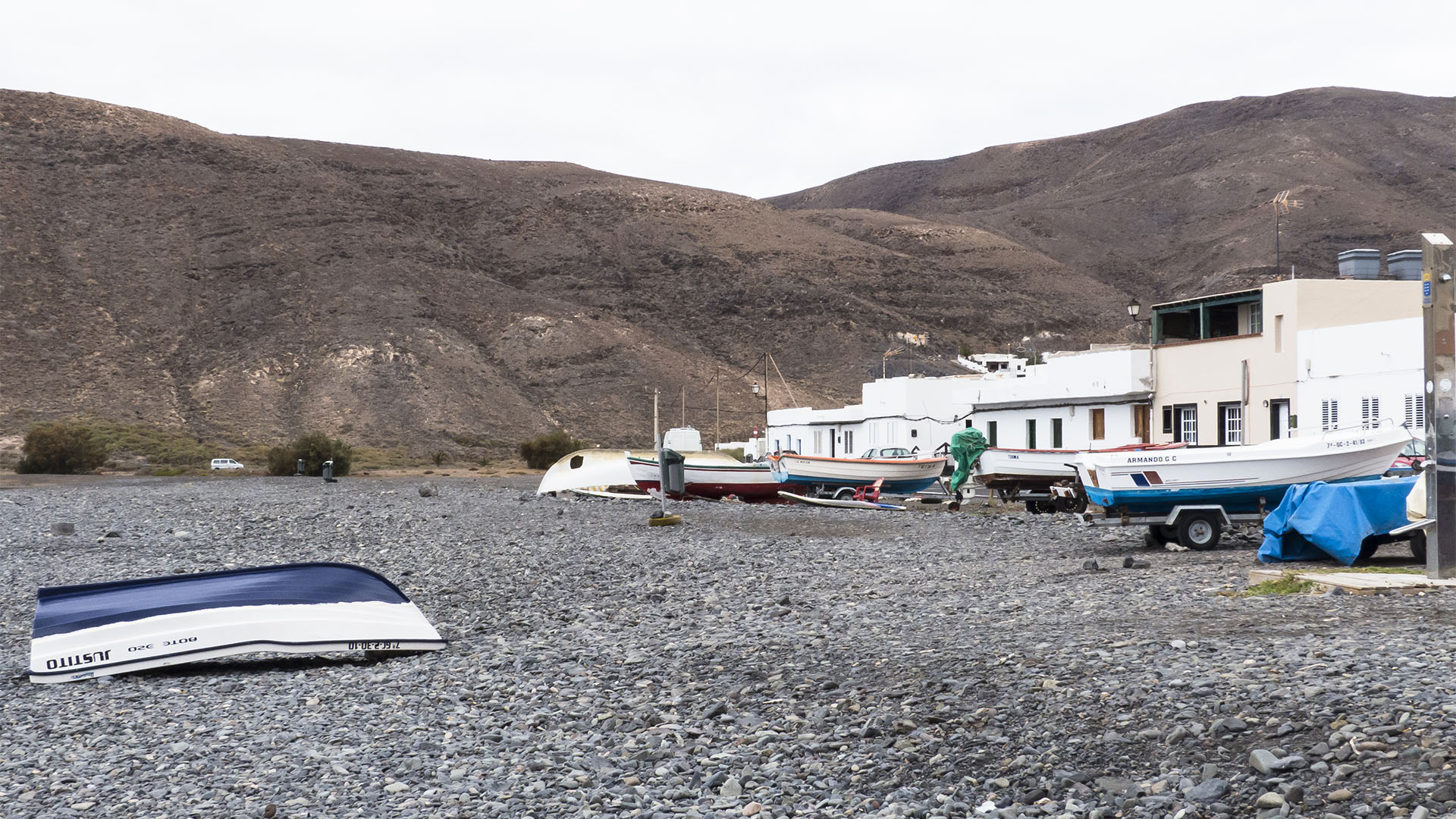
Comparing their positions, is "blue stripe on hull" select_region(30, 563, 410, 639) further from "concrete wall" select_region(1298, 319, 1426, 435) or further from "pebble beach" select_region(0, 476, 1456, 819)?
"concrete wall" select_region(1298, 319, 1426, 435)

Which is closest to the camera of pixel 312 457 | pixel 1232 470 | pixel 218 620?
pixel 218 620

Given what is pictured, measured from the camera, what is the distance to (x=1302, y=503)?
533 inches

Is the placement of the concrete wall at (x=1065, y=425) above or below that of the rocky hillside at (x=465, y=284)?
below

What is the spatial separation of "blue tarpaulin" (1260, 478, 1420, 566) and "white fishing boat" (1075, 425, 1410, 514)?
3.74 meters

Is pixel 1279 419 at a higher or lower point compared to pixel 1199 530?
higher

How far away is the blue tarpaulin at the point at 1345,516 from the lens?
521 inches

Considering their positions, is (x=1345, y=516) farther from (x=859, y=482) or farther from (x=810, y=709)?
(x=859, y=482)

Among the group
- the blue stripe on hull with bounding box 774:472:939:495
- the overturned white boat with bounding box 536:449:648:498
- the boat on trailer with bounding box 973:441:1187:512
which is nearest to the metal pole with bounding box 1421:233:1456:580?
the boat on trailer with bounding box 973:441:1187:512

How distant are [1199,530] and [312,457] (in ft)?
157

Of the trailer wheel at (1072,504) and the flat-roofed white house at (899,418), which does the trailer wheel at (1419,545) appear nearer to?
the trailer wheel at (1072,504)

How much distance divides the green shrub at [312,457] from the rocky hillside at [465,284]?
8.48 m

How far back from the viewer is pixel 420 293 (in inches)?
3460

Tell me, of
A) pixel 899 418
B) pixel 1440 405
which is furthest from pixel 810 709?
pixel 899 418

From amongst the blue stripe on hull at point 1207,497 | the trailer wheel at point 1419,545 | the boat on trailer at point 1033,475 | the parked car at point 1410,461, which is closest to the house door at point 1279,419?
the boat on trailer at point 1033,475
